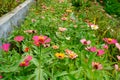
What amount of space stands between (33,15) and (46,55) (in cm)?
227

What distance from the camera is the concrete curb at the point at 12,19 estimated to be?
3302 millimetres

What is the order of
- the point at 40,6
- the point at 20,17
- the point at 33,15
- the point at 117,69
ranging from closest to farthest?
the point at 117,69 → the point at 20,17 → the point at 33,15 → the point at 40,6

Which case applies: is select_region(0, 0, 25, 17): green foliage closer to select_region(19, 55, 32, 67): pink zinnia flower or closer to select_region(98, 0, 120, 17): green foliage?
select_region(19, 55, 32, 67): pink zinnia flower

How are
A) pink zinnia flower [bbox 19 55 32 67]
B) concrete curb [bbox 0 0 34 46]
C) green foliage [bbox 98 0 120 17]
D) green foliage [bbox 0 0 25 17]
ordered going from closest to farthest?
pink zinnia flower [bbox 19 55 32 67] < concrete curb [bbox 0 0 34 46] < green foliage [bbox 0 0 25 17] < green foliage [bbox 98 0 120 17]

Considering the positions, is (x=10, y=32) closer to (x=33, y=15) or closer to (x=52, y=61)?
(x=33, y=15)

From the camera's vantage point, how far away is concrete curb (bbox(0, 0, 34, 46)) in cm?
330

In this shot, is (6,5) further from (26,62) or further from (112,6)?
(112,6)

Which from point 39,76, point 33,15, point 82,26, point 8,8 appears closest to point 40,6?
point 33,15

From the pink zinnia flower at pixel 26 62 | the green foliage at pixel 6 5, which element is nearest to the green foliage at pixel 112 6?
the green foliage at pixel 6 5

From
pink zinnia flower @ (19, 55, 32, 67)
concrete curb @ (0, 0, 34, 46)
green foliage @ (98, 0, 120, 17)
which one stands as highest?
pink zinnia flower @ (19, 55, 32, 67)

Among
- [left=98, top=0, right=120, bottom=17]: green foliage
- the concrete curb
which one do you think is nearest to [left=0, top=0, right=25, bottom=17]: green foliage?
the concrete curb

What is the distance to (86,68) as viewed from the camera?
92.7 inches

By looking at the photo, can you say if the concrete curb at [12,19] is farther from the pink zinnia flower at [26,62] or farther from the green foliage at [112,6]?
the green foliage at [112,6]

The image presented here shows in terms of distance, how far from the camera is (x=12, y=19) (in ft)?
12.2
